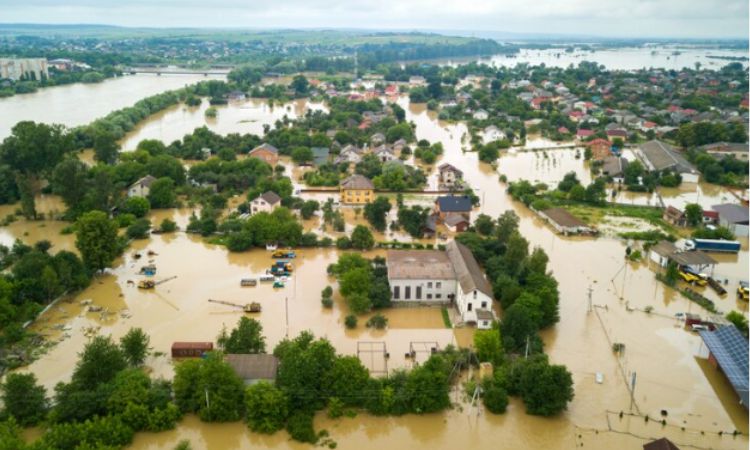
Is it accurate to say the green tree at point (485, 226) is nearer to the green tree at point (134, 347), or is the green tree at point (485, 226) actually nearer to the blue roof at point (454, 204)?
the blue roof at point (454, 204)

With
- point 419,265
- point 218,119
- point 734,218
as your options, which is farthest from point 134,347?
point 218,119

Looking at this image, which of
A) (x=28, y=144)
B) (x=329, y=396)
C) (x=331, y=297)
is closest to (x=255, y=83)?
(x=28, y=144)

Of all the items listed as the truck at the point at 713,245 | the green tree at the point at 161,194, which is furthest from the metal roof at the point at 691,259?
the green tree at the point at 161,194

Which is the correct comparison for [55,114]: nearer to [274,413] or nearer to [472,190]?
[472,190]

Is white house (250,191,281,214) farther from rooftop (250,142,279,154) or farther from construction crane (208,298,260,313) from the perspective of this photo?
rooftop (250,142,279,154)

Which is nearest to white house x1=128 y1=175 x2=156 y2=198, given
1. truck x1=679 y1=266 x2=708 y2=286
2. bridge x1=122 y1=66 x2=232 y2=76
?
truck x1=679 y1=266 x2=708 y2=286

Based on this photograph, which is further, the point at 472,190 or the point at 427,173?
the point at 427,173

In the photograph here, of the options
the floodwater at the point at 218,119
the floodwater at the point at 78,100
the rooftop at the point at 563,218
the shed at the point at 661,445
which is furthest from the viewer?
the floodwater at the point at 78,100
